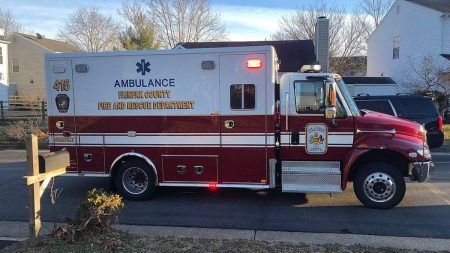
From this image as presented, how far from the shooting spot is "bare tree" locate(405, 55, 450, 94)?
23.5 metres

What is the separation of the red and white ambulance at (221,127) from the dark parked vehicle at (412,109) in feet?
16.9

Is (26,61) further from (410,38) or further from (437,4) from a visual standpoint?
(437,4)

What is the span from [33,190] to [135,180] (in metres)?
3.38

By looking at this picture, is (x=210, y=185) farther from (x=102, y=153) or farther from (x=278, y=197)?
(x=102, y=153)

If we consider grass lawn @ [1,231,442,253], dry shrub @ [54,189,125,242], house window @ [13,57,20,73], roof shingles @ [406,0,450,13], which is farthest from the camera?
house window @ [13,57,20,73]

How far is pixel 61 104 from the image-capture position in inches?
336

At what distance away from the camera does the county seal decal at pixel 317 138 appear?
25.5 ft

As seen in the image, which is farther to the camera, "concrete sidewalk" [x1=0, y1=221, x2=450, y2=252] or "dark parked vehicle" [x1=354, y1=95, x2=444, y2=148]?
"dark parked vehicle" [x1=354, y1=95, x2=444, y2=148]

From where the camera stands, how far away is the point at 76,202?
27.8 feet

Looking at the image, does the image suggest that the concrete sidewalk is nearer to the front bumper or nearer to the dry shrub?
the dry shrub

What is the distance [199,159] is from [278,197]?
173cm

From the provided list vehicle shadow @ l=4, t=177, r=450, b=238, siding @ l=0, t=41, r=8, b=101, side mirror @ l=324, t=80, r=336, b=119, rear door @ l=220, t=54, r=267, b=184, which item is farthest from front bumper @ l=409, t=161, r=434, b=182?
siding @ l=0, t=41, r=8, b=101

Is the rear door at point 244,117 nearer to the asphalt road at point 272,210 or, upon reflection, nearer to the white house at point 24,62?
the asphalt road at point 272,210

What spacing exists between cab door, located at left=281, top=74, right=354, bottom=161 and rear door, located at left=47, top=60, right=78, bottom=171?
3964mm
